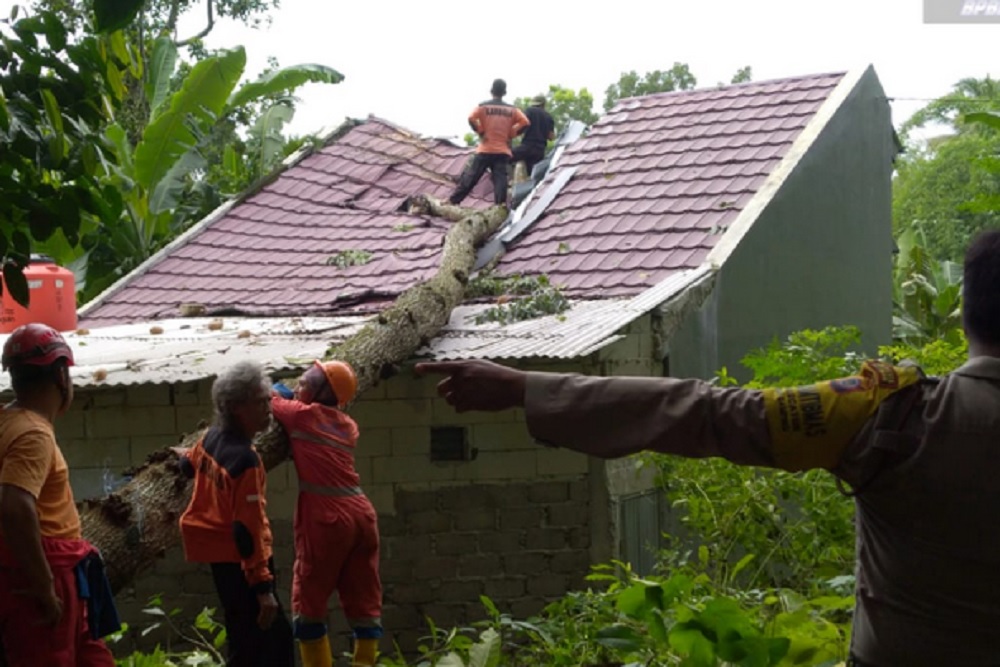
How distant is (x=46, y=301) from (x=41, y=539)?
20.1 ft

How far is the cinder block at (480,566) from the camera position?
26.2 feet

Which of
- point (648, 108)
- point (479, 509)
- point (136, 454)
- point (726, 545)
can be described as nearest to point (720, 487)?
point (726, 545)

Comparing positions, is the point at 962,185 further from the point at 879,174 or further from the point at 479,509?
the point at 479,509

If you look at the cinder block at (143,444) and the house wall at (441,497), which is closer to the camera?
the house wall at (441,497)

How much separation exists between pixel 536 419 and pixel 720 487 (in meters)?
3.47

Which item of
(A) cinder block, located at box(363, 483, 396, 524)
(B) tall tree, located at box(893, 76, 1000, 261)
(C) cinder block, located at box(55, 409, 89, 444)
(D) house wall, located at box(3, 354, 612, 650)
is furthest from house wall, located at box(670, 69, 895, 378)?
(B) tall tree, located at box(893, 76, 1000, 261)

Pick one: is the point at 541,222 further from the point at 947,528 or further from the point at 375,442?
the point at 947,528

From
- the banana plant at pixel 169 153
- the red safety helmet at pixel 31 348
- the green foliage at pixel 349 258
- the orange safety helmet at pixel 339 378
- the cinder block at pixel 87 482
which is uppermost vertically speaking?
the banana plant at pixel 169 153

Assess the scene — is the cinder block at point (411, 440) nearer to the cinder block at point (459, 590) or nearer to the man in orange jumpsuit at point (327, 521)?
the cinder block at point (459, 590)

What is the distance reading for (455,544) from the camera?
7992 mm

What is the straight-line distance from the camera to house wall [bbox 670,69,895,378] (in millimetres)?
9312

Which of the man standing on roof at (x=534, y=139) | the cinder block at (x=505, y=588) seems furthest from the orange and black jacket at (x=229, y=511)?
the man standing on roof at (x=534, y=139)

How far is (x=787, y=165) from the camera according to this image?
10.3 m

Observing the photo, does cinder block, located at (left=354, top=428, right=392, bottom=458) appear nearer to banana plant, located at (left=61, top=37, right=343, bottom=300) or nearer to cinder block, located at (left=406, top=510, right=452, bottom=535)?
cinder block, located at (left=406, top=510, right=452, bottom=535)
